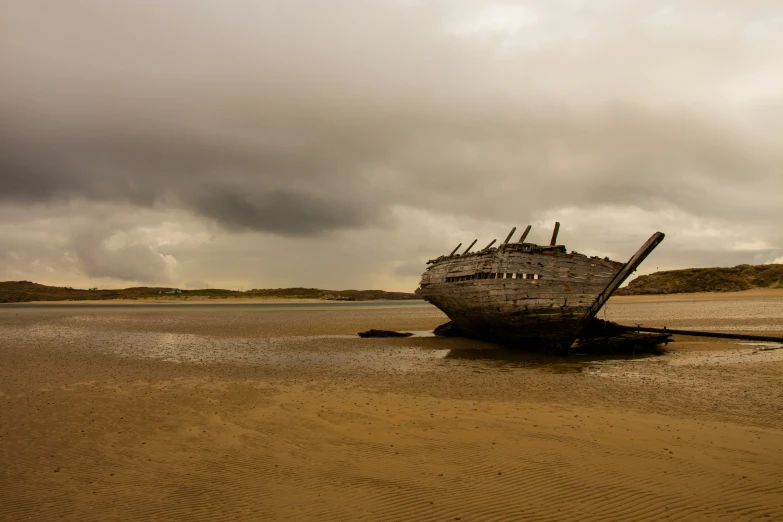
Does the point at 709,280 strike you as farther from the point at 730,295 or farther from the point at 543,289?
the point at 543,289

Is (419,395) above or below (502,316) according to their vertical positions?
below

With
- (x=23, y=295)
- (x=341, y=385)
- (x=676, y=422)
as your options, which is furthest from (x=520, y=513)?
(x=23, y=295)

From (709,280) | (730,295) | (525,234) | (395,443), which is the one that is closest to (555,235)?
(525,234)

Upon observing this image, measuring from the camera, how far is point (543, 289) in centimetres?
1856

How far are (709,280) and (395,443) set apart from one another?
103 meters

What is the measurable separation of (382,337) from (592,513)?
22.8 meters

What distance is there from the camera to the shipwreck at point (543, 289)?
1828 centimetres

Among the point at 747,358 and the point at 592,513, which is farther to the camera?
the point at 747,358

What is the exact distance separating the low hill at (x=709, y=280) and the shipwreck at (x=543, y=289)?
267 ft

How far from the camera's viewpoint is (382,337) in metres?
27.3

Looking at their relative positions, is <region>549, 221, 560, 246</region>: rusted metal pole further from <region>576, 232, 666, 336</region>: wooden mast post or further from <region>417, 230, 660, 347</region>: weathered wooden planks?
<region>576, 232, 666, 336</region>: wooden mast post

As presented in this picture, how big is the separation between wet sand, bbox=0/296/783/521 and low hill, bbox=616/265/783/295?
284 feet

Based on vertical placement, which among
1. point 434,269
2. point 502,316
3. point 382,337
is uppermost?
point 434,269

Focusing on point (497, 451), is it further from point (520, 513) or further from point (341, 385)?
point (341, 385)
